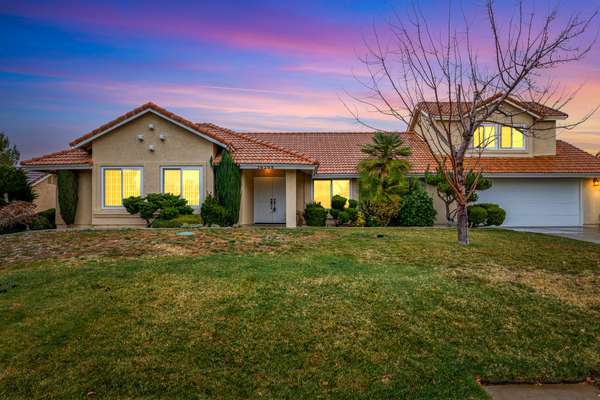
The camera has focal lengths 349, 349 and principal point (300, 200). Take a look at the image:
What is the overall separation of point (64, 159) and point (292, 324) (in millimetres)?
15609

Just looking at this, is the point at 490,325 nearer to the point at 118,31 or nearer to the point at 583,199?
the point at 118,31

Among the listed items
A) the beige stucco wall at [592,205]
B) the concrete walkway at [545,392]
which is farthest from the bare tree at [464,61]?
the beige stucco wall at [592,205]

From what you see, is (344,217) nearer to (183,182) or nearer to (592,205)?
(183,182)

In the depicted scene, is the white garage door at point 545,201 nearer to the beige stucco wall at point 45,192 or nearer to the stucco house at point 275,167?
the stucco house at point 275,167

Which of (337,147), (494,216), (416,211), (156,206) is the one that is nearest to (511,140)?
(494,216)

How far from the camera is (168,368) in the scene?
3.75 meters

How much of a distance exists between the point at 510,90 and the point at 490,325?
7.04 m

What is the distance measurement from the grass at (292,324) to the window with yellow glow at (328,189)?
9762 millimetres

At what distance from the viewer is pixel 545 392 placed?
3406mm

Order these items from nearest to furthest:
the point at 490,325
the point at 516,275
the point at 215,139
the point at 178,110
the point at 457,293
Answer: the point at 490,325, the point at 457,293, the point at 516,275, the point at 215,139, the point at 178,110

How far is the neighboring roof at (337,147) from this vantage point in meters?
18.5

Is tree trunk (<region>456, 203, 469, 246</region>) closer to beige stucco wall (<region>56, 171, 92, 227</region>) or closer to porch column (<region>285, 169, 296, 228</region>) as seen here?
porch column (<region>285, 169, 296, 228</region>)

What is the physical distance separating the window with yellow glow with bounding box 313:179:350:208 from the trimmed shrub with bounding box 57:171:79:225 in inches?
447

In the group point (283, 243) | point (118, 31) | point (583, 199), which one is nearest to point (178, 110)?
point (118, 31)
